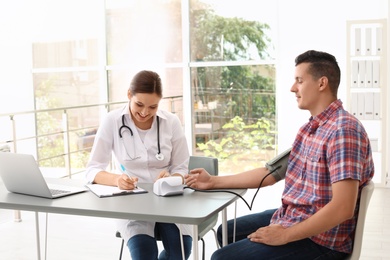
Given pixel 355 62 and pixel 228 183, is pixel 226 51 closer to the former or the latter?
pixel 355 62

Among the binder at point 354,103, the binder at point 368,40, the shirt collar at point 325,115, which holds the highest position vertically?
the binder at point 368,40

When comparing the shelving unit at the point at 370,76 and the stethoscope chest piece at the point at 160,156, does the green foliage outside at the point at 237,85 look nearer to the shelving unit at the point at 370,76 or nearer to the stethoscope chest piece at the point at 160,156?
the shelving unit at the point at 370,76

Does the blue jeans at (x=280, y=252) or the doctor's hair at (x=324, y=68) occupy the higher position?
the doctor's hair at (x=324, y=68)

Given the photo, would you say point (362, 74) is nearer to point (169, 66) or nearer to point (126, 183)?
point (169, 66)

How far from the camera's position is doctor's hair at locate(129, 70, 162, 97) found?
2.51 m

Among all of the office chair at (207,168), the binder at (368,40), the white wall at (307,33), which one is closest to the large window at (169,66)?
the white wall at (307,33)

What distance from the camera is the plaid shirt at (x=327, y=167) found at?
1852 millimetres

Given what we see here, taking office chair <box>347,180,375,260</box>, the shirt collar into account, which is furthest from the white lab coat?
office chair <box>347,180,375,260</box>

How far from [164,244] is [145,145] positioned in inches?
17.9

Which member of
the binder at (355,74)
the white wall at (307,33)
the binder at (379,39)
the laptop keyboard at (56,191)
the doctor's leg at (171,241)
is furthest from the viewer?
the white wall at (307,33)

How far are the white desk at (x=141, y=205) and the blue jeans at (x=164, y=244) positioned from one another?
0.22m

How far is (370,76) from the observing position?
5508 millimetres

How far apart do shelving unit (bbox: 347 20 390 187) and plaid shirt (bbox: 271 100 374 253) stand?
12.0 feet

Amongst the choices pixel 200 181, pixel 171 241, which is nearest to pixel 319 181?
pixel 200 181
